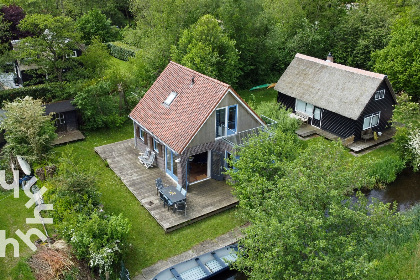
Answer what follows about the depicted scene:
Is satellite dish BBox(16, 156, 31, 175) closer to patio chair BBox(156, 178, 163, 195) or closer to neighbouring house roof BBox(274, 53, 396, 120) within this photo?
patio chair BBox(156, 178, 163, 195)

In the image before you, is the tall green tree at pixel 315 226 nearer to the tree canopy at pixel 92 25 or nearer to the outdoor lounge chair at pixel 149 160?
the outdoor lounge chair at pixel 149 160

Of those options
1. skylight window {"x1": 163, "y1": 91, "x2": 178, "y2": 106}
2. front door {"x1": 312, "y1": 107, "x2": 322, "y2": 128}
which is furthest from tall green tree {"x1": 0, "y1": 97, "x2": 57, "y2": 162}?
front door {"x1": 312, "y1": 107, "x2": 322, "y2": 128}

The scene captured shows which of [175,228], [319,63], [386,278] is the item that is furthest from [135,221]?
[319,63]

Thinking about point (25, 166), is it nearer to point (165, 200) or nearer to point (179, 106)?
point (165, 200)

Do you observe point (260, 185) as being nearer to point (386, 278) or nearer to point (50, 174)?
point (386, 278)

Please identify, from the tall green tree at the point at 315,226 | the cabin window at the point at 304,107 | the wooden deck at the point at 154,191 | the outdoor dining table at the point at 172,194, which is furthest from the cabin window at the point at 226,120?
the cabin window at the point at 304,107

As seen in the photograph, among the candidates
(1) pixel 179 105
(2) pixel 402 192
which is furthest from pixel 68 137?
(2) pixel 402 192
